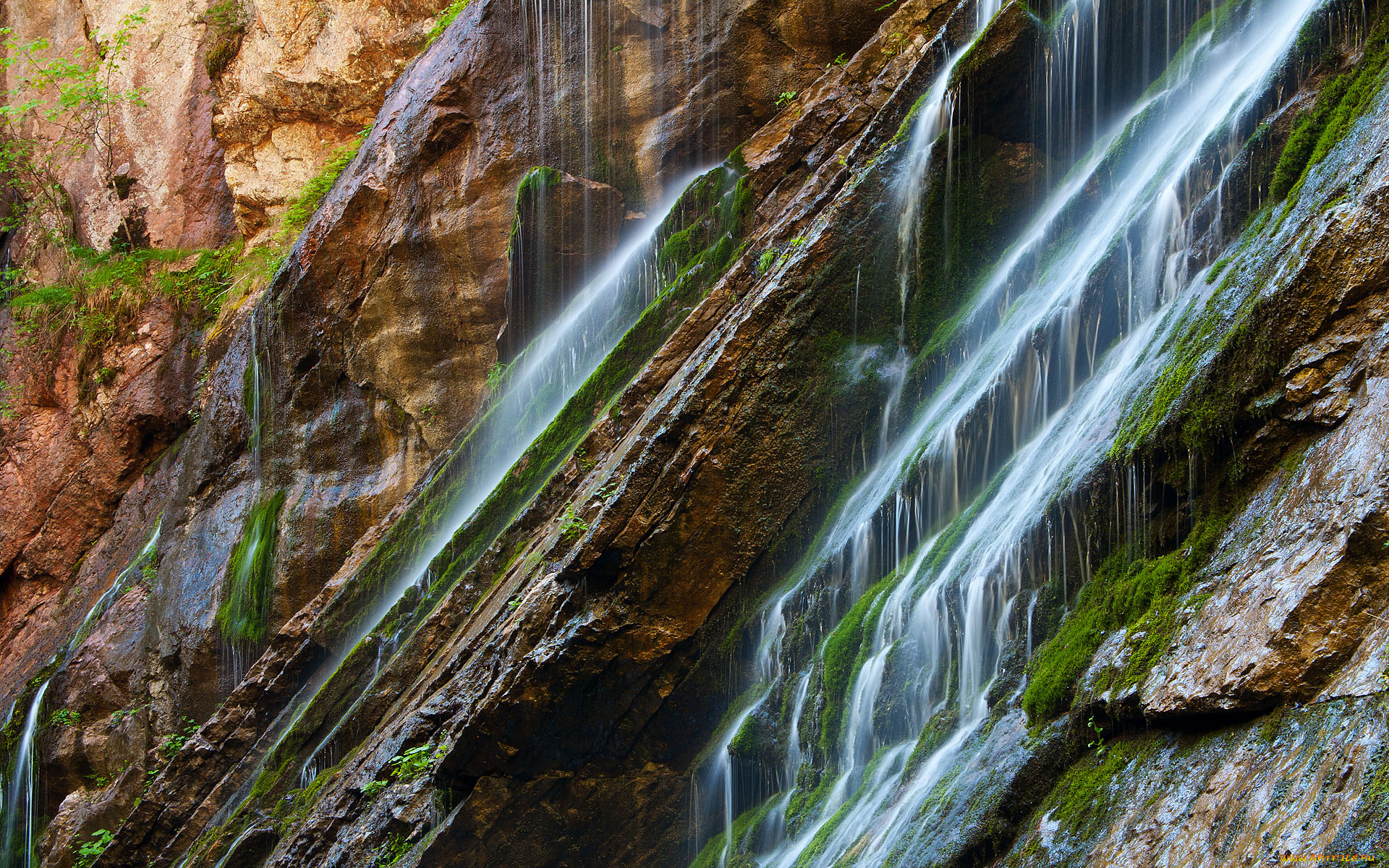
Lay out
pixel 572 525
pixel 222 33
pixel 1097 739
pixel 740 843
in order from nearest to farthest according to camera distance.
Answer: pixel 1097 739
pixel 740 843
pixel 572 525
pixel 222 33

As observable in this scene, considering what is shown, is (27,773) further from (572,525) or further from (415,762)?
(572,525)

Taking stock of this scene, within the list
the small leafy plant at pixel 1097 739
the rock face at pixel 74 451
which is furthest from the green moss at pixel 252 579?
the small leafy plant at pixel 1097 739

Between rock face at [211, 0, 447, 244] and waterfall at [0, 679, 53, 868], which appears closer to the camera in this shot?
waterfall at [0, 679, 53, 868]

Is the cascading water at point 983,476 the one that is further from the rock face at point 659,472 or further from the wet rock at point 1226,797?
the wet rock at point 1226,797

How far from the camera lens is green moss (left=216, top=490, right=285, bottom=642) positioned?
1513 cm

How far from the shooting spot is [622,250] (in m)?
13.9

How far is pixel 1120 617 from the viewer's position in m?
4.81

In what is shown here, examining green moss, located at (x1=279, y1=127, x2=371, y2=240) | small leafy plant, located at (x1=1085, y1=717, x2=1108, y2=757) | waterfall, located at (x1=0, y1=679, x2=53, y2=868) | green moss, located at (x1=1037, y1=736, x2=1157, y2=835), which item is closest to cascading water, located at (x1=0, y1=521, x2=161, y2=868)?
waterfall, located at (x1=0, y1=679, x2=53, y2=868)

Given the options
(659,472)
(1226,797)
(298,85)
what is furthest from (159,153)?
(1226,797)

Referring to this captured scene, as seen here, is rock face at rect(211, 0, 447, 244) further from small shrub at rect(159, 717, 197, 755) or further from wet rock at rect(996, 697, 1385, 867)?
wet rock at rect(996, 697, 1385, 867)

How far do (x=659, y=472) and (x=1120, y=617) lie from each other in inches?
140

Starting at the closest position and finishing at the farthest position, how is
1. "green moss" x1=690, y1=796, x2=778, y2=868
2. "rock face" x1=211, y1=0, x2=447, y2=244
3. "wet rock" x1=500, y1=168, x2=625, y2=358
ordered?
"green moss" x1=690, y1=796, x2=778, y2=868
"wet rock" x1=500, y1=168, x2=625, y2=358
"rock face" x1=211, y1=0, x2=447, y2=244

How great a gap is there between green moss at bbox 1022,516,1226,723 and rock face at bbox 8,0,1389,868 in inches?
1.6

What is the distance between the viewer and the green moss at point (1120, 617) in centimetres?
444
